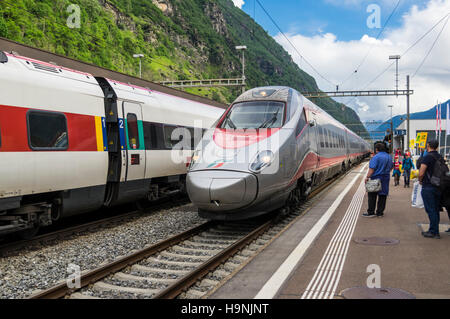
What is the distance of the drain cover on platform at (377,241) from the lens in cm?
642

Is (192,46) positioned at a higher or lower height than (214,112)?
higher

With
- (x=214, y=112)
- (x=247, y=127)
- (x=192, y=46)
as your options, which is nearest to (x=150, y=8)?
(x=192, y=46)

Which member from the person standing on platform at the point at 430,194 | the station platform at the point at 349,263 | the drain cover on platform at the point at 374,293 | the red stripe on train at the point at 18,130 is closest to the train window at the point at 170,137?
the red stripe on train at the point at 18,130

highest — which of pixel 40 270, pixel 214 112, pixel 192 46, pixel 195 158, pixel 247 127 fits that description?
pixel 192 46

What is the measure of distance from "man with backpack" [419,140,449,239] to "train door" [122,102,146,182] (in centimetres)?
604

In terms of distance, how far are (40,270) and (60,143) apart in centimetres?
249

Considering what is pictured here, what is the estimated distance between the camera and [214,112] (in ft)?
49.8

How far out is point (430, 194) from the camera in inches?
267

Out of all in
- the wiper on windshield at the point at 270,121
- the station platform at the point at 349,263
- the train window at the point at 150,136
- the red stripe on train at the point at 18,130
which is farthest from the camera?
the train window at the point at 150,136

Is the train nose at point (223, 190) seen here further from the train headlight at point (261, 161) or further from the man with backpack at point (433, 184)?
the man with backpack at point (433, 184)

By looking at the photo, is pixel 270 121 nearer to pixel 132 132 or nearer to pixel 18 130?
pixel 132 132

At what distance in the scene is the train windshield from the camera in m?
8.34

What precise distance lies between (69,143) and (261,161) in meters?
3.62
